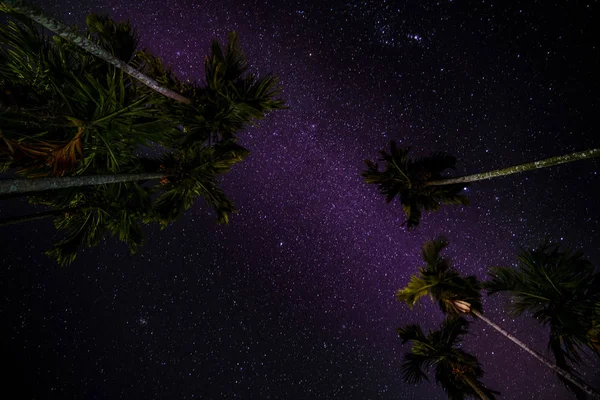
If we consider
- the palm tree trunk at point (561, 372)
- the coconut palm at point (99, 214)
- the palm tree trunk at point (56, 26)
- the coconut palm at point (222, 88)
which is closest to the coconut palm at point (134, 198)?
the coconut palm at point (99, 214)

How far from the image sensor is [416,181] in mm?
3852

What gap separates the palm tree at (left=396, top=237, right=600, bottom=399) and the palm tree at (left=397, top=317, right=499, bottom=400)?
0.68 metres

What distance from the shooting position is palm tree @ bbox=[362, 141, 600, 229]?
3.77 meters

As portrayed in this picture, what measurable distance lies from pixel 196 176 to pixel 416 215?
3252mm

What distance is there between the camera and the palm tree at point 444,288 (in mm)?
4078

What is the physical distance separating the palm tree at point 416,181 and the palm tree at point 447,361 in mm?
2125

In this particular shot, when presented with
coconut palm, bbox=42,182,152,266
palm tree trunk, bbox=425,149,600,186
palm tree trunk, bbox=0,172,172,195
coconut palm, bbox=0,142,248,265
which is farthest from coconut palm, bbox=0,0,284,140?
palm tree trunk, bbox=425,149,600,186

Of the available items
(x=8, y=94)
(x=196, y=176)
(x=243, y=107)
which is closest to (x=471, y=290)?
(x=243, y=107)

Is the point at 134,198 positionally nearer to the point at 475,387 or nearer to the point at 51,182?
the point at 51,182

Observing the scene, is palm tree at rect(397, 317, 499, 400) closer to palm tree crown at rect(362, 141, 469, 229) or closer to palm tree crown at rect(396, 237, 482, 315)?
palm tree crown at rect(396, 237, 482, 315)

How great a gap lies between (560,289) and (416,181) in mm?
2194

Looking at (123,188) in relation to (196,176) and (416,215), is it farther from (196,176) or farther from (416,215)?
(416,215)

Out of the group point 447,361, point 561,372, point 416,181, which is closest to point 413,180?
point 416,181

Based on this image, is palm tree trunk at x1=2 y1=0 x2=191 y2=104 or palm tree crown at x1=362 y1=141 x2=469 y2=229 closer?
palm tree trunk at x1=2 y1=0 x2=191 y2=104
